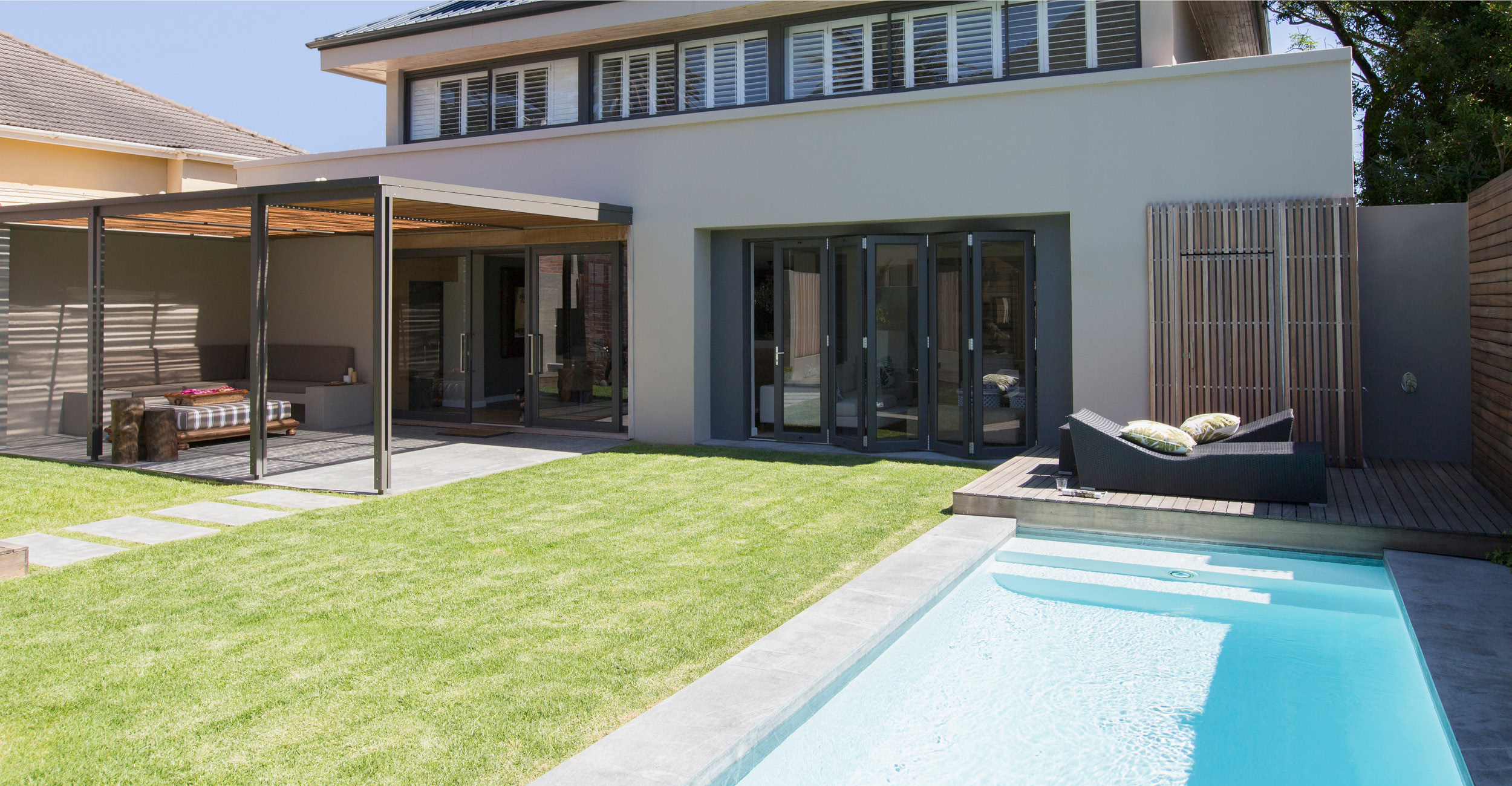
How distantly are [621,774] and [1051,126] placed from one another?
8.40 m

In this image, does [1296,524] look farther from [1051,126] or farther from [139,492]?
[139,492]

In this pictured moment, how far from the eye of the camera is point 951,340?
34.5 feet

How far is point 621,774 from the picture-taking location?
3324mm

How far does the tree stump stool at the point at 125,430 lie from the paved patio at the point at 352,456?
14cm

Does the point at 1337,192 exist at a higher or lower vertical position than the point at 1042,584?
higher

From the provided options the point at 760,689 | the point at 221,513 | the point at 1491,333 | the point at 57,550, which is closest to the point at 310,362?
the point at 221,513

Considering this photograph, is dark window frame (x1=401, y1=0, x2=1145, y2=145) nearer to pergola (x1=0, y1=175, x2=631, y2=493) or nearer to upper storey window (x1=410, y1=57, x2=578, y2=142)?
upper storey window (x1=410, y1=57, x2=578, y2=142)

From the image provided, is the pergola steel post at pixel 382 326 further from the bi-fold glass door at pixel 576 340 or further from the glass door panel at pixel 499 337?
the glass door panel at pixel 499 337

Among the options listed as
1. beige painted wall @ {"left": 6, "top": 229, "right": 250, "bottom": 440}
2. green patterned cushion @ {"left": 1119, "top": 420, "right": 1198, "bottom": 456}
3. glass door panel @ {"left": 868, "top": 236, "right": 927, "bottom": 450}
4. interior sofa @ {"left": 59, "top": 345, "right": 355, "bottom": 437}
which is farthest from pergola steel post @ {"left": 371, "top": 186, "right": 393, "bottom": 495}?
beige painted wall @ {"left": 6, "top": 229, "right": 250, "bottom": 440}

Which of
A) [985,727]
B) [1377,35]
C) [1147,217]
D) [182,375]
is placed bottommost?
[985,727]

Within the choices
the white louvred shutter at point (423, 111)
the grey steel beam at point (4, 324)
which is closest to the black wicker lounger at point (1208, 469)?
the white louvred shutter at point (423, 111)

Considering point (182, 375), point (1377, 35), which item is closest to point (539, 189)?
point (182, 375)

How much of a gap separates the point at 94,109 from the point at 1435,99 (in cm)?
2121

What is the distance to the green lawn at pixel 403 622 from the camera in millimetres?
3637
